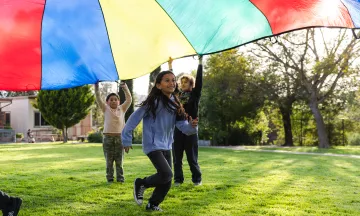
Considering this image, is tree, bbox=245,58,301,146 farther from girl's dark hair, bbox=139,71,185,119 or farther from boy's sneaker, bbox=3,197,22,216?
boy's sneaker, bbox=3,197,22,216

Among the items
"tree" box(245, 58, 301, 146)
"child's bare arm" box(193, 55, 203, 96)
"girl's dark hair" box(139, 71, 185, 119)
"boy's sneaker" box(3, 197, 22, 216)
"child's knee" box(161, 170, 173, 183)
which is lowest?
"boy's sneaker" box(3, 197, 22, 216)

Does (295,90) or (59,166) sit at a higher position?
(295,90)

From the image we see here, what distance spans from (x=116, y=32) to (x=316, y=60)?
16560mm

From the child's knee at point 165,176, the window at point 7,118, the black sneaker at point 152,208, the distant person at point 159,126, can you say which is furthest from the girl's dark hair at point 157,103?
the window at point 7,118

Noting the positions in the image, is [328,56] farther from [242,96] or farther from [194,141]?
[194,141]

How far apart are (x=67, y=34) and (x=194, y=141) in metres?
2.29

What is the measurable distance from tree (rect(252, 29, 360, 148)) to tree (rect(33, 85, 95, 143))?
11006 mm

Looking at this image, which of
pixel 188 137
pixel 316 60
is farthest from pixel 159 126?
pixel 316 60

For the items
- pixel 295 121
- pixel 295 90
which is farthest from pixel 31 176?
pixel 295 121

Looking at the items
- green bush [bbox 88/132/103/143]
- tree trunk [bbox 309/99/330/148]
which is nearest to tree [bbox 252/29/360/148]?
tree trunk [bbox 309/99/330/148]

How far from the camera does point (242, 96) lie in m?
23.4

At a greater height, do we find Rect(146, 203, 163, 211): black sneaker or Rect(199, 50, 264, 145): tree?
Rect(199, 50, 264, 145): tree

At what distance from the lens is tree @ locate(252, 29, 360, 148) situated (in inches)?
770

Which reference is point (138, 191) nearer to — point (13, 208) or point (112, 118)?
point (13, 208)
